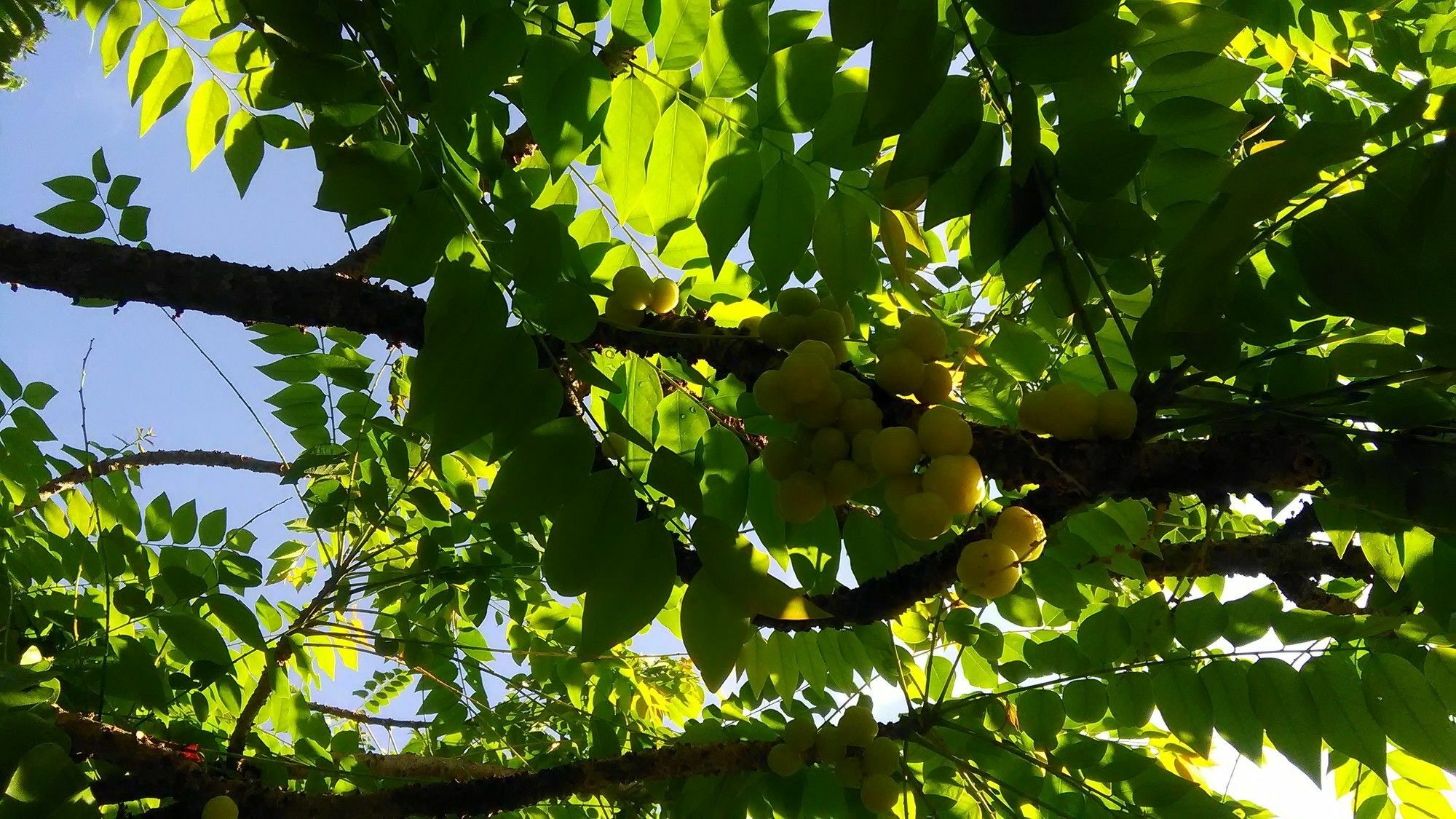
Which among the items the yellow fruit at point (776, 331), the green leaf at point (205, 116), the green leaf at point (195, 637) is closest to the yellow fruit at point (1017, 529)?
the yellow fruit at point (776, 331)

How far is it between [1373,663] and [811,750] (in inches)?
40.7

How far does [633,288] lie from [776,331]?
0.91 ft

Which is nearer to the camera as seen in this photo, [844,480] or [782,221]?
[844,480]

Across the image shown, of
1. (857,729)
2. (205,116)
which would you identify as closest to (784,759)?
(857,729)

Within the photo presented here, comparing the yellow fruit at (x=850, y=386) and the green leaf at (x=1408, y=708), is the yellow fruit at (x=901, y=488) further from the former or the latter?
the green leaf at (x=1408, y=708)

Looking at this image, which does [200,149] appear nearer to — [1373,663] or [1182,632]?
[1182,632]

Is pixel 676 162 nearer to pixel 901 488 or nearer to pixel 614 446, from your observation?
pixel 614 446

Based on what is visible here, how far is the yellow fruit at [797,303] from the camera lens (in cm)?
141

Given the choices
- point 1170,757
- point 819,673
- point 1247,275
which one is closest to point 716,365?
point 1247,275

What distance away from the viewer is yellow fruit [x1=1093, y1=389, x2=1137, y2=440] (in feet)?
3.65

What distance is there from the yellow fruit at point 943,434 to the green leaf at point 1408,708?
3.09 feet

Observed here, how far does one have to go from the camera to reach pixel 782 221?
1.47 metres

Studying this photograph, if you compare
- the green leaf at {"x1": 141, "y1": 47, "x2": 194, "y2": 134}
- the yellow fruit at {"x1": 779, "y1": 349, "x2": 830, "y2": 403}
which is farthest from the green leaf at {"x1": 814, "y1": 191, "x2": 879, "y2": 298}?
the green leaf at {"x1": 141, "y1": 47, "x2": 194, "y2": 134}

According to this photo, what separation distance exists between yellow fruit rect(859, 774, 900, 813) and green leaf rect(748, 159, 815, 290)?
3.17ft
